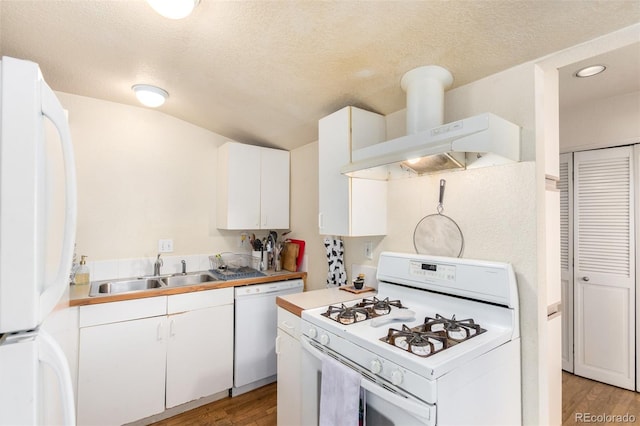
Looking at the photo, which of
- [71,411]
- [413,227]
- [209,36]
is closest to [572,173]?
[413,227]

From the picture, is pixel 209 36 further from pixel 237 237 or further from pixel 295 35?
pixel 237 237

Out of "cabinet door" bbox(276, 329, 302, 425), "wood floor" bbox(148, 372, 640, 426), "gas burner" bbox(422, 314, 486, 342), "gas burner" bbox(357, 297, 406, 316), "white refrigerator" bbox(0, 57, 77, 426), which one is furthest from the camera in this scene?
"wood floor" bbox(148, 372, 640, 426)

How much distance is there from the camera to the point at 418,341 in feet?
3.89

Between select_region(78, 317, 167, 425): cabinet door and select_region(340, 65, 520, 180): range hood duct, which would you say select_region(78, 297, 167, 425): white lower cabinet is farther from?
select_region(340, 65, 520, 180): range hood duct

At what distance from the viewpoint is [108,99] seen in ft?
8.20

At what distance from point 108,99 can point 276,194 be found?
160 cm

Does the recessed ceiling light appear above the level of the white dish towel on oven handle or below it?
above

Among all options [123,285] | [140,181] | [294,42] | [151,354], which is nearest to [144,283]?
[123,285]

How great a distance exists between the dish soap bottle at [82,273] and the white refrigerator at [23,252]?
204cm

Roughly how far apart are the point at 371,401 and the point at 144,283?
6.90 feet

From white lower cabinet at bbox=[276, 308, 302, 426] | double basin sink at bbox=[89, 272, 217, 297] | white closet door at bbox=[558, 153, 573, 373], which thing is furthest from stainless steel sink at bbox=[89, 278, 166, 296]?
white closet door at bbox=[558, 153, 573, 373]

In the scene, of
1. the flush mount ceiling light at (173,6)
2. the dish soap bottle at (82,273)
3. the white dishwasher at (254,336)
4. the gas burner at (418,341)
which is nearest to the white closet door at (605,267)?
the gas burner at (418,341)

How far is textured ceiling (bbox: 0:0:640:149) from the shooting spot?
4.14 ft

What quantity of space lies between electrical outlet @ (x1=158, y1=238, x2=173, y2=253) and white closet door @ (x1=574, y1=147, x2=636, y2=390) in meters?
3.60
